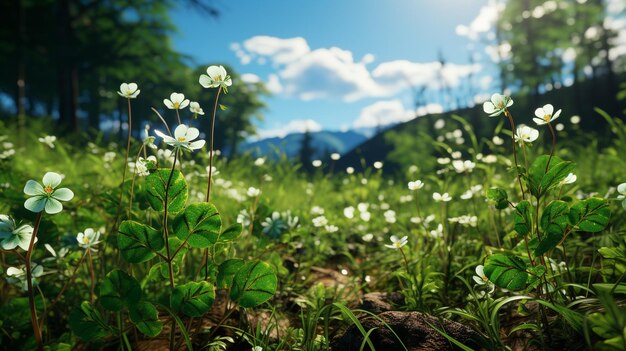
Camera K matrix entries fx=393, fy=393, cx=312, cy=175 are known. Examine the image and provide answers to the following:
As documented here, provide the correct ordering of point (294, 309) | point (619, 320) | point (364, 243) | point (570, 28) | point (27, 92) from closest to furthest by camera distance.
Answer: point (619, 320)
point (294, 309)
point (364, 243)
point (570, 28)
point (27, 92)

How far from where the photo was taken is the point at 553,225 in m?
1.03

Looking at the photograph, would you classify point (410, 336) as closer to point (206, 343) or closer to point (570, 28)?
point (206, 343)

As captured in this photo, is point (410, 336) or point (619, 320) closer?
point (619, 320)

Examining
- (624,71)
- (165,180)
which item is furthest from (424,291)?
(624,71)

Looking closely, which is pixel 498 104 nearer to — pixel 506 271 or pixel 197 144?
pixel 506 271

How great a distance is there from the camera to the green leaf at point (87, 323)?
3.44 ft

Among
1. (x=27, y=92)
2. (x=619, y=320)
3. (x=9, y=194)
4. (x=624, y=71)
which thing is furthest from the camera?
(x=624, y=71)

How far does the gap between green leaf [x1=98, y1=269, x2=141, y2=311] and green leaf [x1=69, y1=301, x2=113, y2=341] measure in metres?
0.07

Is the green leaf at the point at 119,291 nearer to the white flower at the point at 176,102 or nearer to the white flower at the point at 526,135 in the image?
the white flower at the point at 176,102

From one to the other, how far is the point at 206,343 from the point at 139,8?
59.4 feet

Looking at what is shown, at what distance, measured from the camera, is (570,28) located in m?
19.2

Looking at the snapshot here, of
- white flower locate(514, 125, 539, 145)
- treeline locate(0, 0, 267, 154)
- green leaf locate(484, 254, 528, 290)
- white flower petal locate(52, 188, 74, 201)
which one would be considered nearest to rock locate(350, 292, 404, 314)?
green leaf locate(484, 254, 528, 290)

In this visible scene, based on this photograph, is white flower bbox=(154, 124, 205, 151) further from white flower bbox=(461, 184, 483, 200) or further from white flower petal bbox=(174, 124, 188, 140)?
white flower bbox=(461, 184, 483, 200)

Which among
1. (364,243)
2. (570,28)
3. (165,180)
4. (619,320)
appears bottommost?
(364,243)
